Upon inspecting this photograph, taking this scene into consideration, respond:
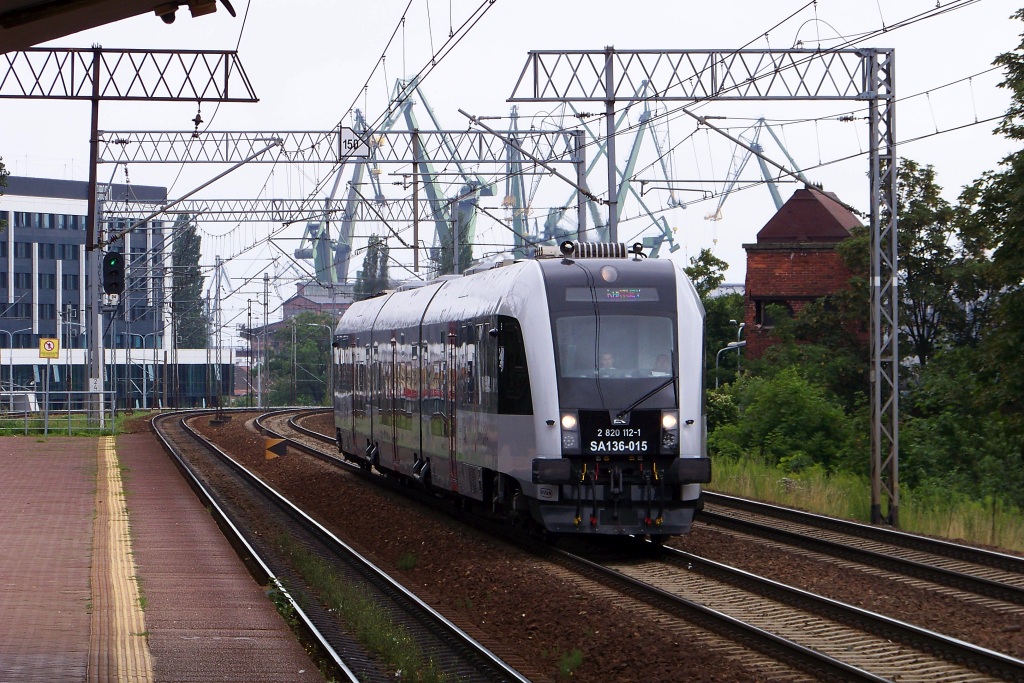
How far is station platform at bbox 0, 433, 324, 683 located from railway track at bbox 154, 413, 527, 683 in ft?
1.03

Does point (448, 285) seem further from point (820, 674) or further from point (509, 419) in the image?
point (820, 674)

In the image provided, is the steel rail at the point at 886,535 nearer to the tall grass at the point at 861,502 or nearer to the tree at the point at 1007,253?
the tall grass at the point at 861,502

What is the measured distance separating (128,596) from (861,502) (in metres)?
12.1

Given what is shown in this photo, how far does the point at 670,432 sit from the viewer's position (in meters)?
15.5

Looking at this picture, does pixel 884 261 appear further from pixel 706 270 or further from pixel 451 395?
pixel 706 270

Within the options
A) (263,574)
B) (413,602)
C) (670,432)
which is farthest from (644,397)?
(263,574)

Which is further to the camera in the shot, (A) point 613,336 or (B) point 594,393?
(A) point 613,336

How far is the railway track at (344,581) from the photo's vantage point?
11.1 metres

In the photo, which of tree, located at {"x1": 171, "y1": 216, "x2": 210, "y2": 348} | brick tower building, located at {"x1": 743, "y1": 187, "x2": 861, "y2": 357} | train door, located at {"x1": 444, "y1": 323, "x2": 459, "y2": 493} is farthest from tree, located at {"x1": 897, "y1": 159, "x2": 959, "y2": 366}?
tree, located at {"x1": 171, "y1": 216, "x2": 210, "y2": 348}

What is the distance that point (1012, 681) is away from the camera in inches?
391

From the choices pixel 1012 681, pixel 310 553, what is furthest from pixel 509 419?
pixel 1012 681

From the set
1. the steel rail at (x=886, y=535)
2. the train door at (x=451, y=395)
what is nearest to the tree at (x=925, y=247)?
the steel rail at (x=886, y=535)

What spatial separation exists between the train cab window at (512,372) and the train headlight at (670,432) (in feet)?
4.94

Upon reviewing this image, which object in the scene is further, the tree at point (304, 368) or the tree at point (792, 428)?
the tree at point (304, 368)
